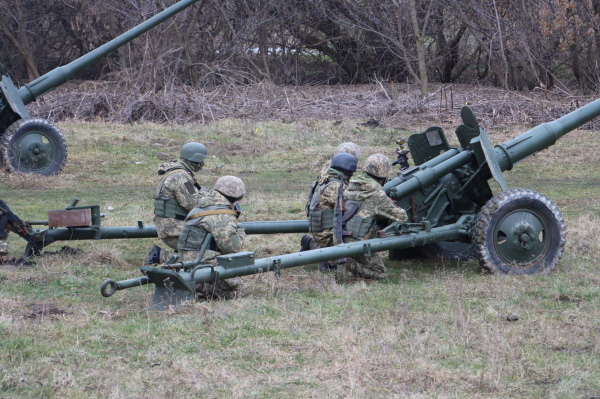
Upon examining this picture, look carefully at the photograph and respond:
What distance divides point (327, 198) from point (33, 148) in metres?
7.61

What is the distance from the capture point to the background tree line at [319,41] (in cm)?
2123

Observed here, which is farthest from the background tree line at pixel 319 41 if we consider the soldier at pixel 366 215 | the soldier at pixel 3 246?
the soldier at pixel 366 215

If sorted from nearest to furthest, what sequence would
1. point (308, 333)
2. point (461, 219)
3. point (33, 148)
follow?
point (308, 333) → point (461, 219) → point (33, 148)

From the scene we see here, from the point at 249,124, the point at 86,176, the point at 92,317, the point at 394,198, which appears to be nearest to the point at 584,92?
the point at 249,124

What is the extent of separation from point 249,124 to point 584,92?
1035 cm

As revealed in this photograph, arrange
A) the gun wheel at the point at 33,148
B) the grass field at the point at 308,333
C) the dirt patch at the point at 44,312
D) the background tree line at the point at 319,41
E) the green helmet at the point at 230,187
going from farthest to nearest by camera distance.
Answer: the background tree line at the point at 319,41 → the gun wheel at the point at 33,148 → the green helmet at the point at 230,187 → the dirt patch at the point at 44,312 → the grass field at the point at 308,333

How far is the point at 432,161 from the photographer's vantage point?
7.79 meters

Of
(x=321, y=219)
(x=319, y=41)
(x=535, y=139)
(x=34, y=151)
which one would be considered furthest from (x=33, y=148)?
(x=319, y=41)

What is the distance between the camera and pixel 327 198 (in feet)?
24.8

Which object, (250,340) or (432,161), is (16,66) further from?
(250,340)

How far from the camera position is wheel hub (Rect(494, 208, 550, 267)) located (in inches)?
282

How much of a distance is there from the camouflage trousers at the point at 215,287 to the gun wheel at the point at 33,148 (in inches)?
305

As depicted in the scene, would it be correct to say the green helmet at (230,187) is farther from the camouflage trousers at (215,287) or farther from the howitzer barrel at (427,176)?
the howitzer barrel at (427,176)

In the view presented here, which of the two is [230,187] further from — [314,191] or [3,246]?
[3,246]
